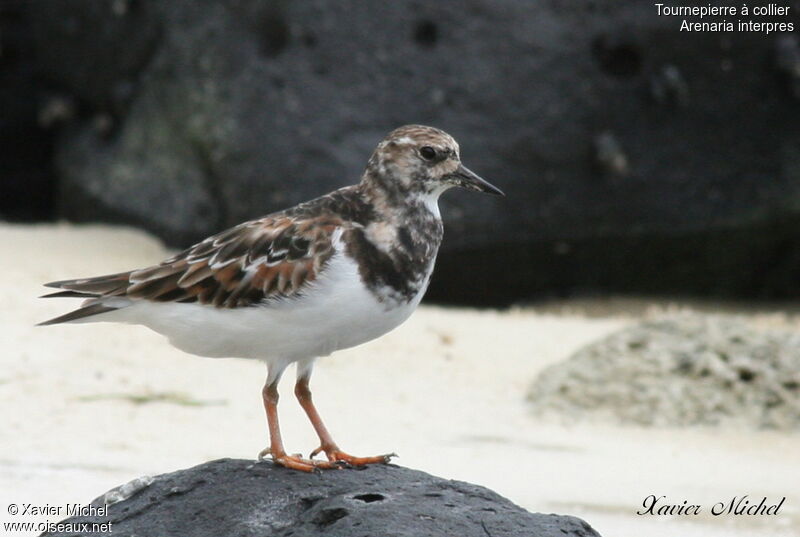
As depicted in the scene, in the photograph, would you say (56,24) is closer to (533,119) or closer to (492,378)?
(533,119)

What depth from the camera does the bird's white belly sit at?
4.97m

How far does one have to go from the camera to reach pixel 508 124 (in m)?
11.1

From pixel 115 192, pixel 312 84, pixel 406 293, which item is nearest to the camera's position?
pixel 406 293

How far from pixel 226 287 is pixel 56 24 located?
8.26 m

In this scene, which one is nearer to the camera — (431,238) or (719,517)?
(431,238)

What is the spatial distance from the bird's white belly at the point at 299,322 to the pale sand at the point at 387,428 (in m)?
1.48

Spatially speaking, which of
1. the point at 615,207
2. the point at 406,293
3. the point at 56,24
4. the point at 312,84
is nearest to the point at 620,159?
the point at 615,207

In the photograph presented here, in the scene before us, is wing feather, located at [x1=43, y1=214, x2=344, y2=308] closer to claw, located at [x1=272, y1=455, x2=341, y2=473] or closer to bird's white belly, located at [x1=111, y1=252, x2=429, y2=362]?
bird's white belly, located at [x1=111, y1=252, x2=429, y2=362]

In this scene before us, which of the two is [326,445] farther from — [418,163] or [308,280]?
[418,163]

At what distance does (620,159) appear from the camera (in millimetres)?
11188

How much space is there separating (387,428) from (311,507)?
3.16 meters
